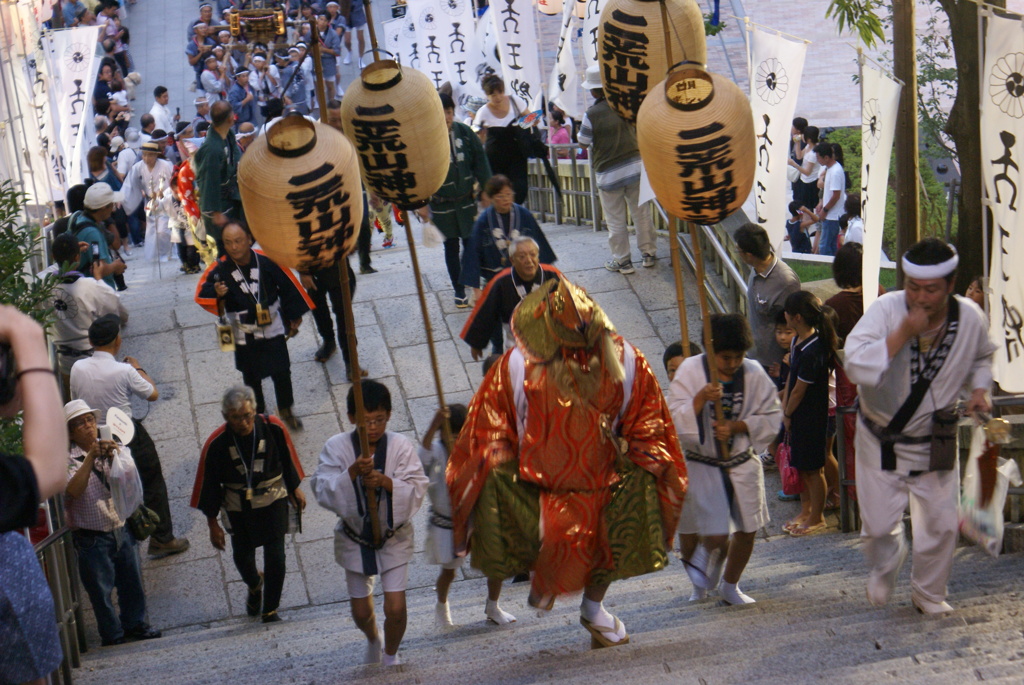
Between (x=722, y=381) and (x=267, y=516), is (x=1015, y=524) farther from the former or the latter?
(x=267, y=516)

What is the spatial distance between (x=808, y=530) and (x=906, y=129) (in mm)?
2586

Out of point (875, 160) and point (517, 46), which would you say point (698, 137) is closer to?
point (875, 160)

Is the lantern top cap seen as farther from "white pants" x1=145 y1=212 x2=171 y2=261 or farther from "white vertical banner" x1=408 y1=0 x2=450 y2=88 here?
"white vertical banner" x1=408 y1=0 x2=450 y2=88

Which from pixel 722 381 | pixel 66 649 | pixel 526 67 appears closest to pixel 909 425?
pixel 722 381

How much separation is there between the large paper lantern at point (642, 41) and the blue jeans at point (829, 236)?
6742 millimetres

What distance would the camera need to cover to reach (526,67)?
12.1 meters

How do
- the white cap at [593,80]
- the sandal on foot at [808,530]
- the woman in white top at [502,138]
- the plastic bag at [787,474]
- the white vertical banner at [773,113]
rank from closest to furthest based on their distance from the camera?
the sandal on foot at [808,530] < the plastic bag at [787,474] < the white vertical banner at [773,113] < the white cap at [593,80] < the woman in white top at [502,138]

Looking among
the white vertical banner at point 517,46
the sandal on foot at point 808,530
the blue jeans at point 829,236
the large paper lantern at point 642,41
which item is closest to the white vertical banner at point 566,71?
the white vertical banner at point 517,46

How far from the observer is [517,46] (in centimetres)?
1207

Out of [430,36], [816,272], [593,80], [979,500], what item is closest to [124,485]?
[979,500]

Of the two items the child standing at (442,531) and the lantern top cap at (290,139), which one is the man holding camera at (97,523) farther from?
the lantern top cap at (290,139)

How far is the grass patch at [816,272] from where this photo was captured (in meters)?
12.1

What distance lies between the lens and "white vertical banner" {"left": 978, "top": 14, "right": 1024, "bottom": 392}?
571 centimetres

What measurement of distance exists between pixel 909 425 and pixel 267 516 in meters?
3.33
